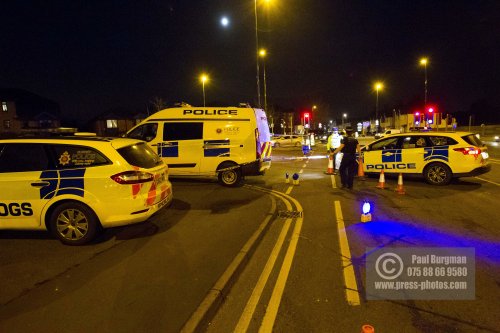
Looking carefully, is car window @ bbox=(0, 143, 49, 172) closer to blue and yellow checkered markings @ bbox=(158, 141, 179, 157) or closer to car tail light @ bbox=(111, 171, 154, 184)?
car tail light @ bbox=(111, 171, 154, 184)

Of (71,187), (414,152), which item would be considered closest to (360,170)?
(414,152)

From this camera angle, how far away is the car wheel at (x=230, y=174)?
11195 millimetres

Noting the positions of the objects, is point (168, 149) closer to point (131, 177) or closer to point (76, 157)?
point (76, 157)

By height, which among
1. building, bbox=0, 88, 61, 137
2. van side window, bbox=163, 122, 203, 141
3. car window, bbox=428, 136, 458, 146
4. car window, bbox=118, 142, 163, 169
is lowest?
car window, bbox=428, 136, 458, 146

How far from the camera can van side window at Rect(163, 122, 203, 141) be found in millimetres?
11281

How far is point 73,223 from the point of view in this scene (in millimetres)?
5762

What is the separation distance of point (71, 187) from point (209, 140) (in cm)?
590

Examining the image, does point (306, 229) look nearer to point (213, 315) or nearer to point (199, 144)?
point (213, 315)

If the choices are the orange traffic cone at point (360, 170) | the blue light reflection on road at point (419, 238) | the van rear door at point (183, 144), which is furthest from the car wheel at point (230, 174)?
the blue light reflection on road at point (419, 238)

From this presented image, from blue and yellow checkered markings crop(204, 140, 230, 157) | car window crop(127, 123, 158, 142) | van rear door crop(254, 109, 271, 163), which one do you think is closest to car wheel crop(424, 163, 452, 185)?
van rear door crop(254, 109, 271, 163)

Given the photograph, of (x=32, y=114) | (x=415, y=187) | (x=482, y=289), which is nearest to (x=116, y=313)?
(x=482, y=289)

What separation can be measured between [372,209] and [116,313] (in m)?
5.88

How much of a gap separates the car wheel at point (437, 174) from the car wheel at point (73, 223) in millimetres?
9231

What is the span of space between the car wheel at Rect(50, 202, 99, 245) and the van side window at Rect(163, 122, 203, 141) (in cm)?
585
